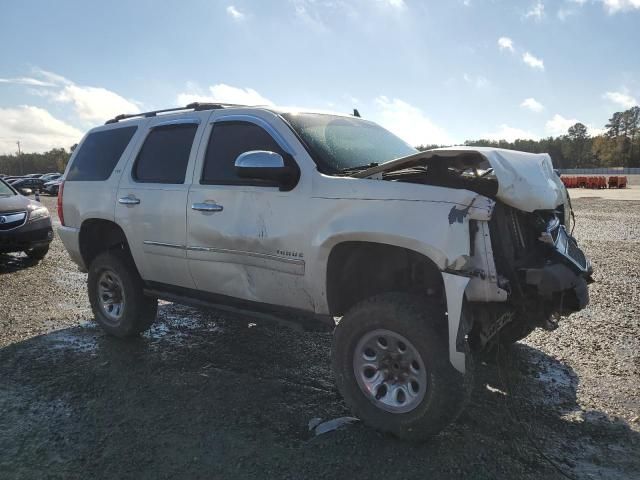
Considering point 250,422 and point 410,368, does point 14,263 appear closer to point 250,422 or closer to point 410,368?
point 250,422

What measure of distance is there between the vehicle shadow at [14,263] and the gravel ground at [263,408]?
3784 millimetres

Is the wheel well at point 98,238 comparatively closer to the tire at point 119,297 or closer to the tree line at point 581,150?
the tire at point 119,297

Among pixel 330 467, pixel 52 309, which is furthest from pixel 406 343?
pixel 52 309

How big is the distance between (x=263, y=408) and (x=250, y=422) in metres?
0.21

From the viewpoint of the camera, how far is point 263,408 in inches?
139

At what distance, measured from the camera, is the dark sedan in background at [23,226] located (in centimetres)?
862

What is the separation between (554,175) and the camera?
371 cm

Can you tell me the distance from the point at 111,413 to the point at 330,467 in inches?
63.4

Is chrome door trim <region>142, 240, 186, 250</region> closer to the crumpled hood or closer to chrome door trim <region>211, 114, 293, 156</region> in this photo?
chrome door trim <region>211, 114, 293, 156</region>

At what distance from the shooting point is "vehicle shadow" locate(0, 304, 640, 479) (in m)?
2.82

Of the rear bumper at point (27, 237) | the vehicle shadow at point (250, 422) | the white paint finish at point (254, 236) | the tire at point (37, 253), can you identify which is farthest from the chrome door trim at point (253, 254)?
the tire at point (37, 253)

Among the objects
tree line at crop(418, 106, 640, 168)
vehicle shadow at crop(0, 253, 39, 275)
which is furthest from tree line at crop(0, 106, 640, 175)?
vehicle shadow at crop(0, 253, 39, 275)

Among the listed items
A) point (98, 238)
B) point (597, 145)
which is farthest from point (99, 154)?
point (597, 145)

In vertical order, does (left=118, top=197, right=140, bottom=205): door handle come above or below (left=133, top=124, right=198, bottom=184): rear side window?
below
